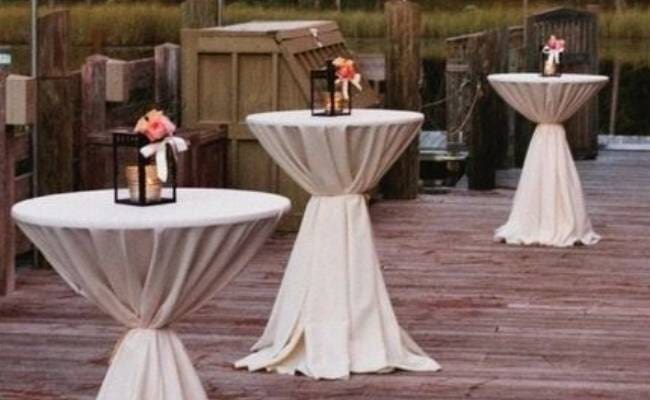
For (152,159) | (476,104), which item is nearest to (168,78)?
(476,104)

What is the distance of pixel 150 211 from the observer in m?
4.24

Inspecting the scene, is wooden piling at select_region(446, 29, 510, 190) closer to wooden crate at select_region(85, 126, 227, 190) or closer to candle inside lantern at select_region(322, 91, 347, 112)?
wooden crate at select_region(85, 126, 227, 190)

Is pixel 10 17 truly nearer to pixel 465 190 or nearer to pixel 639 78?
pixel 465 190

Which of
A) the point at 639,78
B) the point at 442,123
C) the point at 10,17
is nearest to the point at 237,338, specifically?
the point at 10,17

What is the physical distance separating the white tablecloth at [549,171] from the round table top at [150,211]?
4611 mm

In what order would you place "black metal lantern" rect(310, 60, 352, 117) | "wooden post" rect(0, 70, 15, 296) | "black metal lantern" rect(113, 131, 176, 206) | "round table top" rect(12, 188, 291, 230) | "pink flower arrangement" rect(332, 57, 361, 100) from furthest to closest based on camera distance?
"wooden post" rect(0, 70, 15, 296), "pink flower arrangement" rect(332, 57, 361, 100), "black metal lantern" rect(310, 60, 352, 117), "black metal lantern" rect(113, 131, 176, 206), "round table top" rect(12, 188, 291, 230)

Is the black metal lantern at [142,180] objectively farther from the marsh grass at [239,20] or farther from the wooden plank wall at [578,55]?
the wooden plank wall at [578,55]

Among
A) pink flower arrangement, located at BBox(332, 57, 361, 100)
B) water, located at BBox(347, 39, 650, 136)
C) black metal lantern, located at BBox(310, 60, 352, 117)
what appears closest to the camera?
black metal lantern, located at BBox(310, 60, 352, 117)

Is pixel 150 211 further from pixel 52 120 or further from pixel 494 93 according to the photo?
pixel 494 93

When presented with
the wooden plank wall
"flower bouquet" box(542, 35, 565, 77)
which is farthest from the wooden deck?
the wooden plank wall

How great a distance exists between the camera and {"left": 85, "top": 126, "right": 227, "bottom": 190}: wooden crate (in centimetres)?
838

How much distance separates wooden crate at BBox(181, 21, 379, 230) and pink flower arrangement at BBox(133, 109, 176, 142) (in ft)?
16.1

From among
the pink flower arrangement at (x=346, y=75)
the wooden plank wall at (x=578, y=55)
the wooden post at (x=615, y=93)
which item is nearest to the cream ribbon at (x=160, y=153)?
the pink flower arrangement at (x=346, y=75)

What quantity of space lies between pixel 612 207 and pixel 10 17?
419cm
